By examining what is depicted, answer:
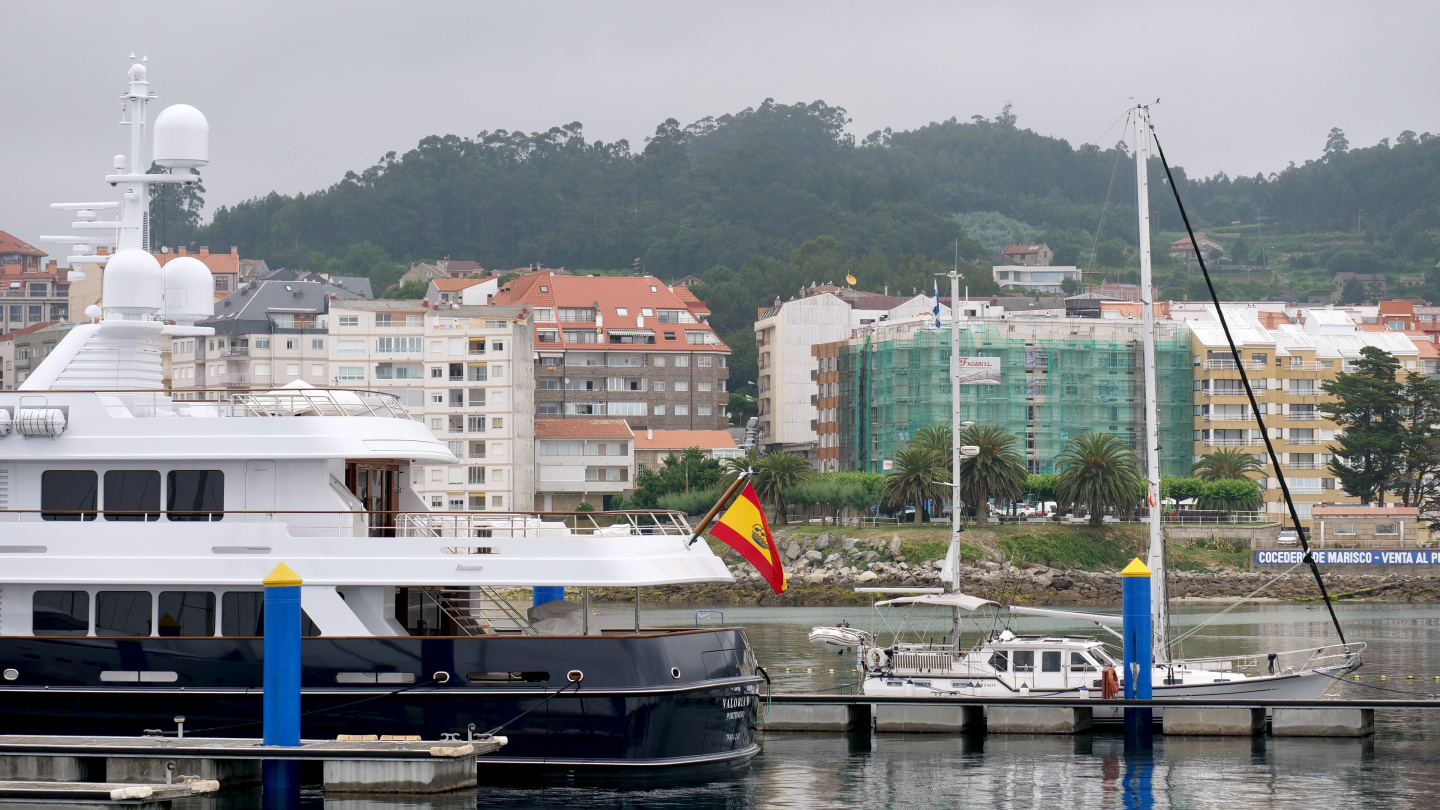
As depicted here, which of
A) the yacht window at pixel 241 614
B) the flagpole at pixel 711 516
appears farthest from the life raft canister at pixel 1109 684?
the yacht window at pixel 241 614

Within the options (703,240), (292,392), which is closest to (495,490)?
(292,392)

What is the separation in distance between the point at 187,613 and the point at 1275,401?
79893mm

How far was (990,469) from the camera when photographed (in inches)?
2936

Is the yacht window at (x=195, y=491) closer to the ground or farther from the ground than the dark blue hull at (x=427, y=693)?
farther from the ground

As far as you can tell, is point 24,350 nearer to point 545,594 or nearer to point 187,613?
point 545,594

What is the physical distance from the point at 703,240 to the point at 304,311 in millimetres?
69196

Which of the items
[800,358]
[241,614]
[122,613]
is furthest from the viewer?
[800,358]

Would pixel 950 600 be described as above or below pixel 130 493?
A: below

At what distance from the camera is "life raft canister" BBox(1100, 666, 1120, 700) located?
28.8 m

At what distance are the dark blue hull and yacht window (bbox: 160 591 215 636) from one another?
1.36 feet

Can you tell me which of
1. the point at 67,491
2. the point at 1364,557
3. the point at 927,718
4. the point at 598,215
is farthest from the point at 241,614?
the point at 598,215

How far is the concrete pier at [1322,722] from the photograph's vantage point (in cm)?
2808

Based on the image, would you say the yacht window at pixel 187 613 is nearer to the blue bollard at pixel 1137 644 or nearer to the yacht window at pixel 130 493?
the yacht window at pixel 130 493

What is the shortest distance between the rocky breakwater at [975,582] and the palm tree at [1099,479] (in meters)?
3.24
